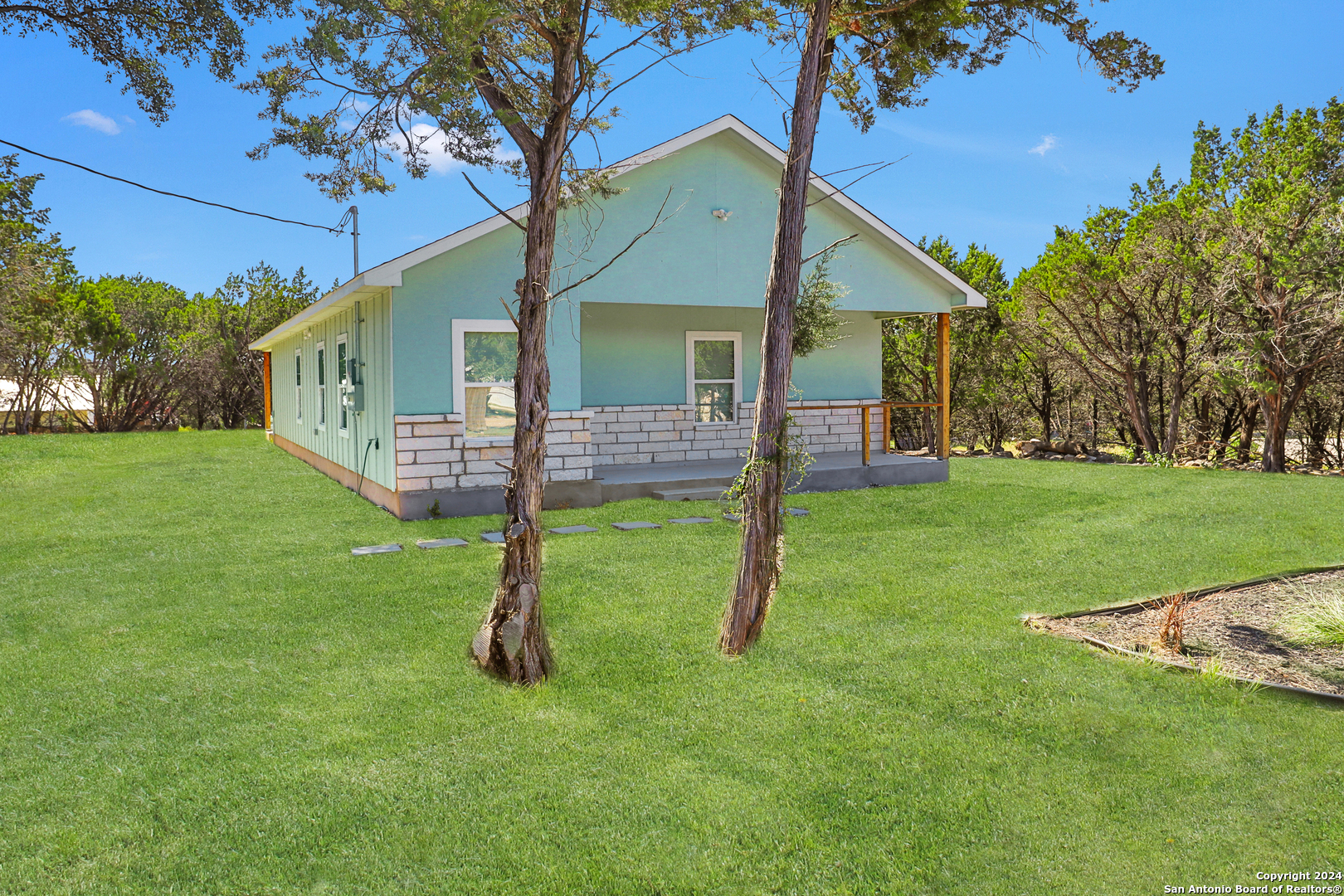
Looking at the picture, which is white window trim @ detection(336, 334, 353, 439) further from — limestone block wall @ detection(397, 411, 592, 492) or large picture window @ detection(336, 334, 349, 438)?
limestone block wall @ detection(397, 411, 592, 492)

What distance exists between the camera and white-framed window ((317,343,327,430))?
14172mm

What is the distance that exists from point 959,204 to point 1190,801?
17.3 metres

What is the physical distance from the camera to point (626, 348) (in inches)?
513

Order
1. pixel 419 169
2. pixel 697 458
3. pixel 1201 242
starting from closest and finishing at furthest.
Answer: pixel 419 169 → pixel 697 458 → pixel 1201 242

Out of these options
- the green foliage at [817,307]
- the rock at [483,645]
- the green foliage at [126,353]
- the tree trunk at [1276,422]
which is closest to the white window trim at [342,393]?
the green foliage at [817,307]

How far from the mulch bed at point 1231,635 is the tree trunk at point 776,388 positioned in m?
1.99

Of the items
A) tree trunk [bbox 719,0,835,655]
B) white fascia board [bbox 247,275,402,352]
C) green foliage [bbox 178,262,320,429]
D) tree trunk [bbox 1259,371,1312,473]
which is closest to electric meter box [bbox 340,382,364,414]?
white fascia board [bbox 247,275,402,352]

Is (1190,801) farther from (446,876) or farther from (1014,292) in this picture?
(1014,292)

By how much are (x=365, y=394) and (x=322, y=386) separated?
390cm

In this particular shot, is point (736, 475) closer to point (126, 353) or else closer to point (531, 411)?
point (531, 411)

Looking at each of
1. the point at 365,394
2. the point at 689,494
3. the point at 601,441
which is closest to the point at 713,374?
the point at 601,441

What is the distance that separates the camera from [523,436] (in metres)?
4.40

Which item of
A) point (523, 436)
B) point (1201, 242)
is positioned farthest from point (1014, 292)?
point (523, 436)

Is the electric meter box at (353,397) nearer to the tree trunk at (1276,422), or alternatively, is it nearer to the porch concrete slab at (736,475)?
the porch concrete slab at (736,475)
